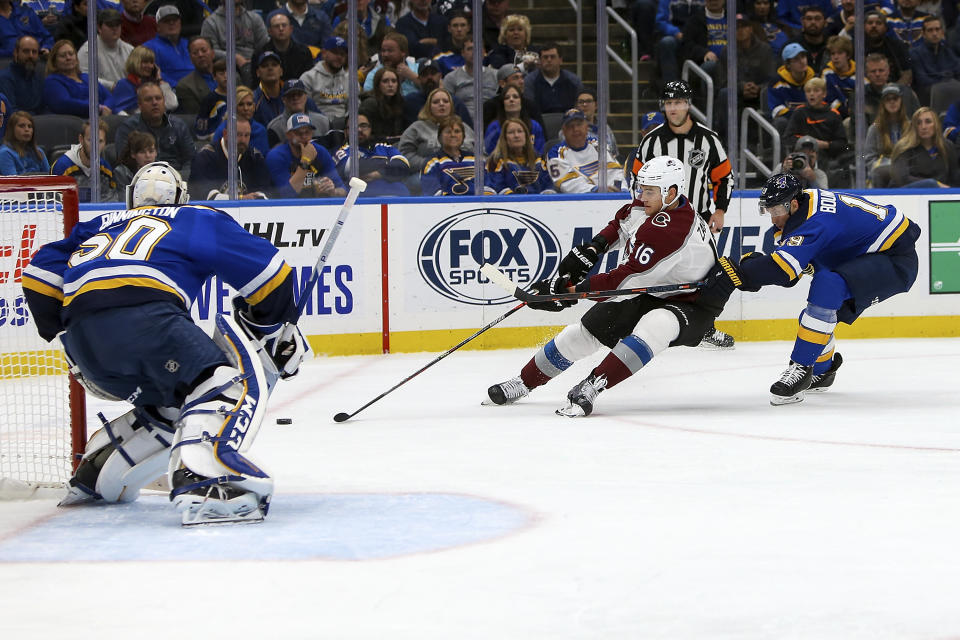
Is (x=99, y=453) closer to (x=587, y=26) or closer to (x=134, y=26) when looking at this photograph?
(x=134, y=26)

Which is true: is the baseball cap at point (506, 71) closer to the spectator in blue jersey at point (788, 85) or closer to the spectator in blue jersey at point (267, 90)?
the spectator in blue jersey at point (267, 90)

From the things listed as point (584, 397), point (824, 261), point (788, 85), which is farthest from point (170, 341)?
point (788, 85)

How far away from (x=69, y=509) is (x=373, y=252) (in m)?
3.60

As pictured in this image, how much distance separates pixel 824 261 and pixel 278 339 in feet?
8.85

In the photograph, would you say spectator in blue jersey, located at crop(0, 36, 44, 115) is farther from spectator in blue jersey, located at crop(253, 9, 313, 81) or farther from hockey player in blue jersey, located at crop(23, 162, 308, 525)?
hockey player in blue jersey, located at crop(23, 162, 308, 525)

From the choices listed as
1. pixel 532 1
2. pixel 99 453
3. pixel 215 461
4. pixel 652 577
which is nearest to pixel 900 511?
pixel 652 577

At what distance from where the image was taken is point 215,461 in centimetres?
289

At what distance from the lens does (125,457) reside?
10.5 ft

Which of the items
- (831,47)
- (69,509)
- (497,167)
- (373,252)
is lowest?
(69,509)

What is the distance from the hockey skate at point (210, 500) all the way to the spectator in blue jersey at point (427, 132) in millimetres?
4075

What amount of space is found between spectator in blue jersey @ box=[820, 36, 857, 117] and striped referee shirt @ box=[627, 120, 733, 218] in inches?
49.5

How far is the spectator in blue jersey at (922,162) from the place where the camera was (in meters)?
7.28

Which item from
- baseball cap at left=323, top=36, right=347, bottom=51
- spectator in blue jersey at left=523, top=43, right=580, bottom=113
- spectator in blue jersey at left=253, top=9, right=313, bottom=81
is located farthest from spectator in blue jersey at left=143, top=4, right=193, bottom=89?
spectator in blue jersey at left=523, top=43, right=580, bottom=113

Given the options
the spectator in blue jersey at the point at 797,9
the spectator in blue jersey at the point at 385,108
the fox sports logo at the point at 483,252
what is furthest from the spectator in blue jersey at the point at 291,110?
the spectator in blue jersey at the point at 797,9
